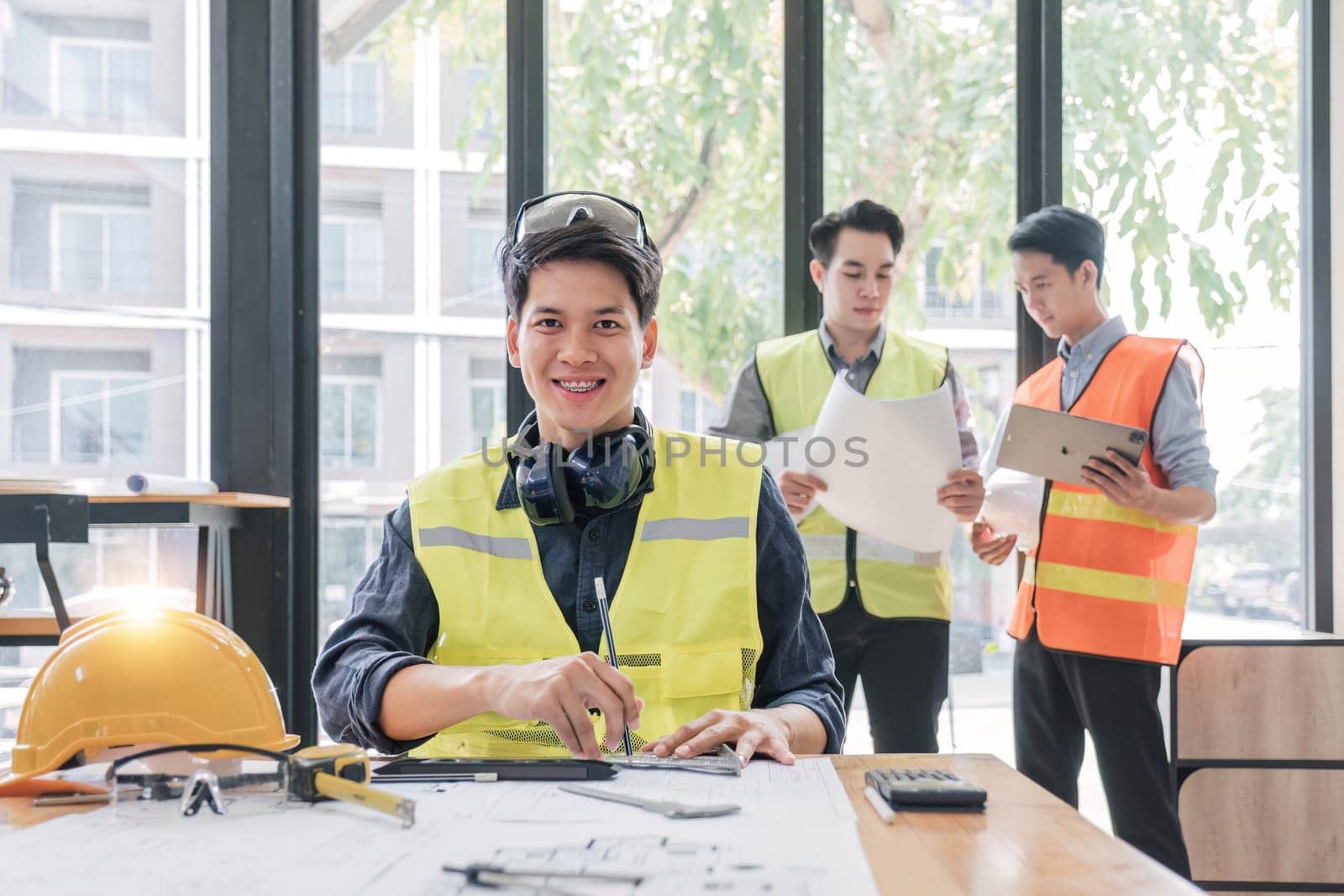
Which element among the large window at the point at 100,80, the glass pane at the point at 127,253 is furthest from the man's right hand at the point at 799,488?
the large window at the point at 100,80

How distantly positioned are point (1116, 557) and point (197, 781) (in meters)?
2.11

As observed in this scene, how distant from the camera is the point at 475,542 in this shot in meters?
1.39

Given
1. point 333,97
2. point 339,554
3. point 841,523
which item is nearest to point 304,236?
point 333,97

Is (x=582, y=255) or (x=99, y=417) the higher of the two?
(x=582, y=255)

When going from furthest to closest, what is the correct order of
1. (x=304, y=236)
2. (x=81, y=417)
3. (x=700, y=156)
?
(x=700, y=156) < (x=304, y=236) < (x=81, y=417)

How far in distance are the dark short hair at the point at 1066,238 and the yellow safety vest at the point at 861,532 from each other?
385 mm

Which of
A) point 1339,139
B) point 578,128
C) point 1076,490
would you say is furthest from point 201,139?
point 1339,139

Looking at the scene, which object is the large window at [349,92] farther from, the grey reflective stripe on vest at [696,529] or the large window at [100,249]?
the grey reflective stripe on vest at [696,529]

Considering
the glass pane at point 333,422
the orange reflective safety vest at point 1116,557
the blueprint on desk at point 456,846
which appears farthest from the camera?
the glass pane at point 333,422

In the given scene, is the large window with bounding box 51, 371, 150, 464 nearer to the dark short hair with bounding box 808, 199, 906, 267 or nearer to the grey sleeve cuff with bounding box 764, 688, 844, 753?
the dark short hair with bounding box 808, 199, 906, 267

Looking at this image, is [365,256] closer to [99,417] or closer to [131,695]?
[99,417]

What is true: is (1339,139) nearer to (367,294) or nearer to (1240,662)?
(1240,662)

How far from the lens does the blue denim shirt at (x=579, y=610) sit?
4.24 feet

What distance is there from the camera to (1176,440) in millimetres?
2441
